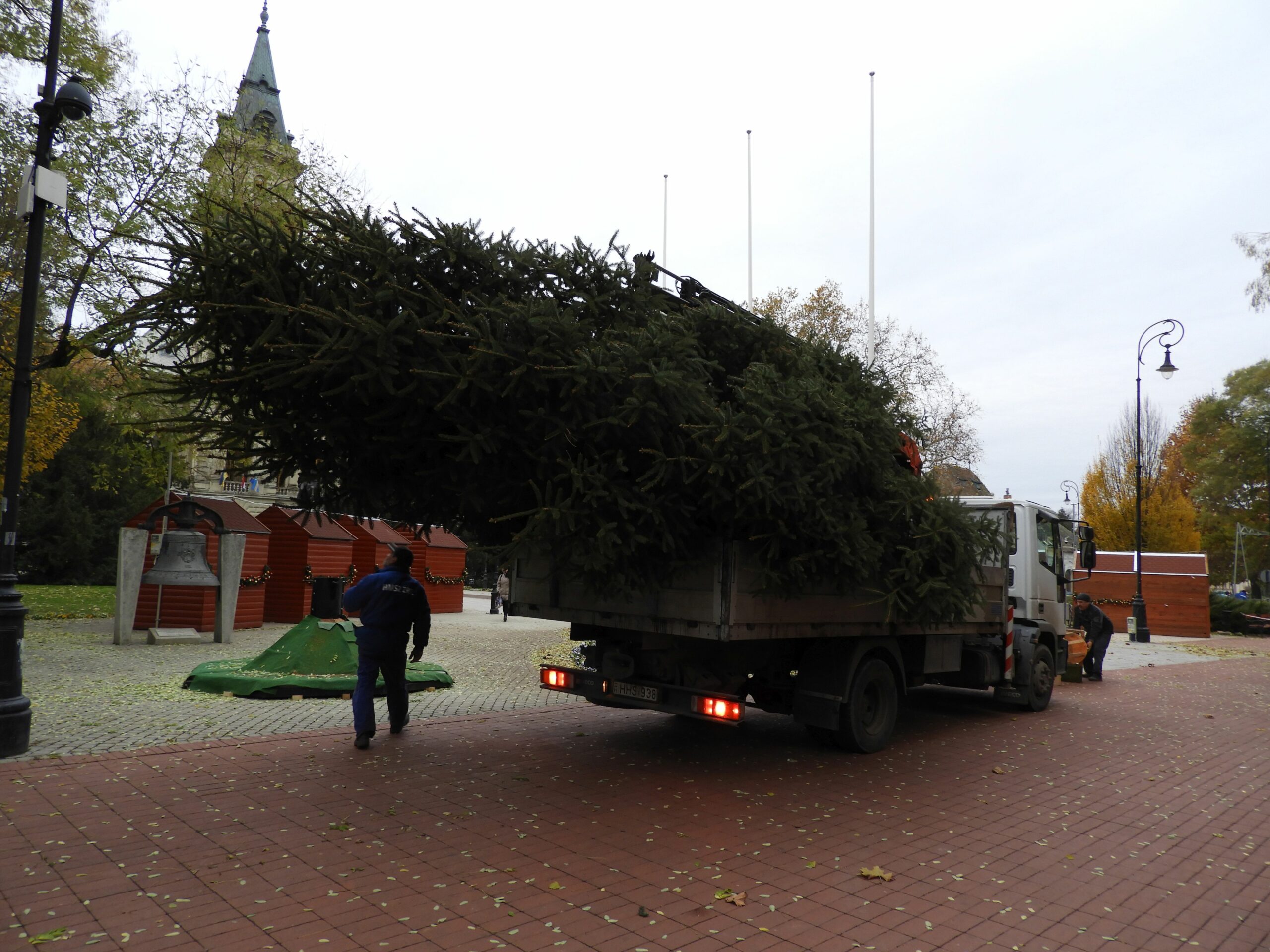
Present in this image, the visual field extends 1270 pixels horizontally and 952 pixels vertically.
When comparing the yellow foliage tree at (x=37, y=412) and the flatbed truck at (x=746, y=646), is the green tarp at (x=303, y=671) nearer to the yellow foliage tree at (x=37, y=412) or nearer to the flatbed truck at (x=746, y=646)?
the flatbed truck at (x=746, y=646)

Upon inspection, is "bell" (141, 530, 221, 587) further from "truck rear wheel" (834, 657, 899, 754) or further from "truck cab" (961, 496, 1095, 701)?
"truck cab" (961, 496, 1095, 701)

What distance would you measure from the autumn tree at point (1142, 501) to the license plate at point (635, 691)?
124 feet

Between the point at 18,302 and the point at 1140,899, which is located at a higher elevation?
the point at 18,302

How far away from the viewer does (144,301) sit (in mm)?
5492

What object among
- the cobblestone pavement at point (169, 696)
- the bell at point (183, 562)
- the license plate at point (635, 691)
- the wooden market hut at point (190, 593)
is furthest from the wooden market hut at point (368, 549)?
the license plate at point (635, 691)

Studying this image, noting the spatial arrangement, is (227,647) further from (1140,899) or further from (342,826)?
(1140,899)

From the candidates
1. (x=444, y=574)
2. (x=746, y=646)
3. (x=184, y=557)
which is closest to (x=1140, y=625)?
(x=444, y=574)

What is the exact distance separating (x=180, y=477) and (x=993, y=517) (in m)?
27.4

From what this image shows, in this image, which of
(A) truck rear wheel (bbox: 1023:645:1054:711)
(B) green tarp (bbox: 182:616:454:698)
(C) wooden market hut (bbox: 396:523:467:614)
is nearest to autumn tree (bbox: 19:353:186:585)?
(C) wooden market hut (bbox: 396:523:467:614)

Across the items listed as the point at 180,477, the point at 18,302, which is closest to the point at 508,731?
the point at 18,302

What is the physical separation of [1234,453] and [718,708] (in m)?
43.2

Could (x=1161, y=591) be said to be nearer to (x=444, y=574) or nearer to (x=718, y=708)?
(x=444, y=574)

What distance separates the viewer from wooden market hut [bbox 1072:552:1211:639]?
1207 inches

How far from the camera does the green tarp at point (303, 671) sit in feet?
32.6
